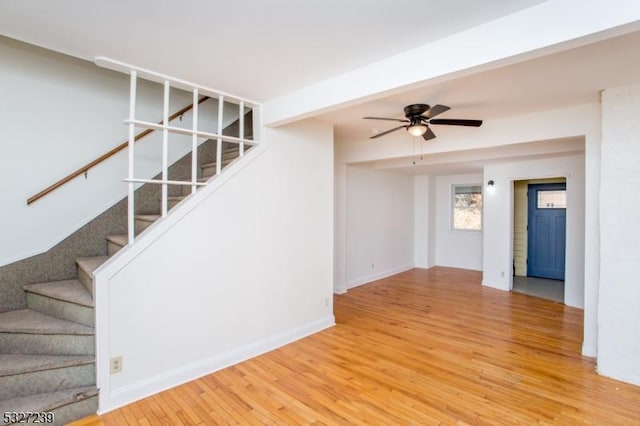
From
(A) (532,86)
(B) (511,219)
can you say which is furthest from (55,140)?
(B) (511,219)

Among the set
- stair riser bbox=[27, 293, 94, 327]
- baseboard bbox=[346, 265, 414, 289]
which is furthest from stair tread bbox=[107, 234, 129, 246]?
baseboard bbox=[346, 265, 414, 289]

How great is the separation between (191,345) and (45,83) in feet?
8.98

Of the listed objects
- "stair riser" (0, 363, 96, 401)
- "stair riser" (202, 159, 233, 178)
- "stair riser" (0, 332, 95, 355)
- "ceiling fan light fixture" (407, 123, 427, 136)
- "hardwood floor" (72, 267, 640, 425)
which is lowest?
"hardwood floor" (72, 267, 640, 425)

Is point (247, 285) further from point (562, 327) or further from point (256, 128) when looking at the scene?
point (562, 327)

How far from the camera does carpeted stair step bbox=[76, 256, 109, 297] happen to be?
103 inches

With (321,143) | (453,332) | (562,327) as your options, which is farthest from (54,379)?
(562,327)

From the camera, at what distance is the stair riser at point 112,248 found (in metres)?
3.02

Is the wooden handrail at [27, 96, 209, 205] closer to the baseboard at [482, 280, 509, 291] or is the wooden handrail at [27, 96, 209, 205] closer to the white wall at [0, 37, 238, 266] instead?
the white wall at [0, 37, 238, 266]

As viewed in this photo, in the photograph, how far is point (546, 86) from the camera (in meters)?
2.86

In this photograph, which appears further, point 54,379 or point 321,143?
point 321,143

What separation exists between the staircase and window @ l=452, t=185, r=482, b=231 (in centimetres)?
750

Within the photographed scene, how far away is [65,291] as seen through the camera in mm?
2672

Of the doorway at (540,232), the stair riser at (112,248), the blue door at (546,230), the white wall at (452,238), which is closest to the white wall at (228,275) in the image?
the stair riser at (112,248)

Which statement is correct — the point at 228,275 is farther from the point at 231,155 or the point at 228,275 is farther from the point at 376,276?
the point at 376,276
